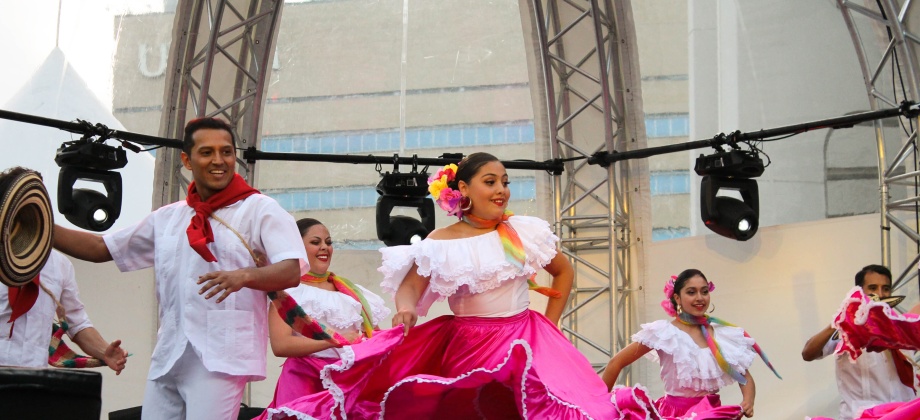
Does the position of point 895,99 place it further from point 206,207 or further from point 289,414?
point 206,207

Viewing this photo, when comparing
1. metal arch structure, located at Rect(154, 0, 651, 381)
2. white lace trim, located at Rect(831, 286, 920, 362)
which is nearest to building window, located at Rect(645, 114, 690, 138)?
metal arch structure, located at Rect(154, 0, 651, 381)

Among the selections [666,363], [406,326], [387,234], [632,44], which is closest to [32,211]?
[406,326]

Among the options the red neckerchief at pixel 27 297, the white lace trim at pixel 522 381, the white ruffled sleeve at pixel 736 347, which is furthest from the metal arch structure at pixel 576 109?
the white lace trim at pixel 522 381

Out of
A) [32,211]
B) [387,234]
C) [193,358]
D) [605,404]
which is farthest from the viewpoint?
[387,234]

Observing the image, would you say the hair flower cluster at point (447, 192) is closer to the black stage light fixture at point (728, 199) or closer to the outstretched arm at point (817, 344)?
the outstretched arm at point (817, 344)

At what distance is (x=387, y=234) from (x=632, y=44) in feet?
8.60

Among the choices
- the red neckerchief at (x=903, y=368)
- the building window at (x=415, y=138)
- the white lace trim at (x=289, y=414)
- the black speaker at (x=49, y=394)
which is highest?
the building window at (x=415, y=138)

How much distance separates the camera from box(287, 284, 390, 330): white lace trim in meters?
4.96

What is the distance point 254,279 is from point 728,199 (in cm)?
565

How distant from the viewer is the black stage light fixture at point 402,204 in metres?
8.20

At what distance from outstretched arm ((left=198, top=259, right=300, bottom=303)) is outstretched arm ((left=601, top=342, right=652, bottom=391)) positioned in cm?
256

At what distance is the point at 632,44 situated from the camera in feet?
28.3

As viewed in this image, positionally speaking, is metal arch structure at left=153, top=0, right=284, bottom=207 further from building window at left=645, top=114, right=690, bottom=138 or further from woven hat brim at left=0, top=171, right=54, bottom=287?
woven hat brim at left=0, top=171, right=54, bottom=287

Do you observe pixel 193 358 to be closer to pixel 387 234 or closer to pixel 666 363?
pixel 666 363
